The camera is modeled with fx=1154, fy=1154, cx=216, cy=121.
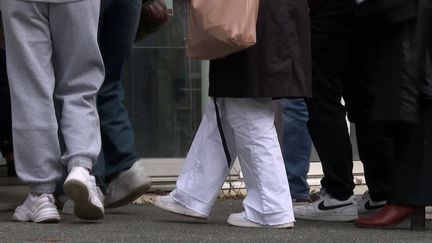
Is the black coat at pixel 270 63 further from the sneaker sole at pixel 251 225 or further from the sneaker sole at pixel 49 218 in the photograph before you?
the sneaker sole at pixel 49 218

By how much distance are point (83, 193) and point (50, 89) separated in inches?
20.7

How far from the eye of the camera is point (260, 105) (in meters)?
5.27

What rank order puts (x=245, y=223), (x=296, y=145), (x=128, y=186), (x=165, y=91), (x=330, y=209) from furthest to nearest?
(x=165, y=91) < (x=296, y=145) < (x=330, y=209) < (x=128, y=186) < (x=245, y=223)

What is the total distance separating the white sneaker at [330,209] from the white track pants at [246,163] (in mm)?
715

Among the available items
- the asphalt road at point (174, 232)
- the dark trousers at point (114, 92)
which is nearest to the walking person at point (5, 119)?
the dark trousers at point (114, 92)

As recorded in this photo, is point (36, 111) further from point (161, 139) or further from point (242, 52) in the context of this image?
point (161, 139)

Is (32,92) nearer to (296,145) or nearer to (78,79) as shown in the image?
(78,79)

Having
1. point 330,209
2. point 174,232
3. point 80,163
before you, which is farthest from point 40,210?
point 330,209

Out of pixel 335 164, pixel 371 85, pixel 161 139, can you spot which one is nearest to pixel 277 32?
pixel 371 85

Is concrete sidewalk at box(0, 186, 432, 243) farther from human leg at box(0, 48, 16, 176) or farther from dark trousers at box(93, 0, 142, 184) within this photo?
human leg at box(0, 48, 16, 176)

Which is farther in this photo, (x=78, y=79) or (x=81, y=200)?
(x=78, y=79)

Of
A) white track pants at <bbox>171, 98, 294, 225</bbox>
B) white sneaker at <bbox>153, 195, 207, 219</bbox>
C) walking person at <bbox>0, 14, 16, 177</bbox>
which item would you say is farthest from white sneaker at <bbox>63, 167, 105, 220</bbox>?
walking person at <bbox>0, 14, 16, 177</bbox>

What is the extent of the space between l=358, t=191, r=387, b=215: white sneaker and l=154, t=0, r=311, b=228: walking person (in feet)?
3.00

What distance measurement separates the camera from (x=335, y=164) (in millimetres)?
5828
